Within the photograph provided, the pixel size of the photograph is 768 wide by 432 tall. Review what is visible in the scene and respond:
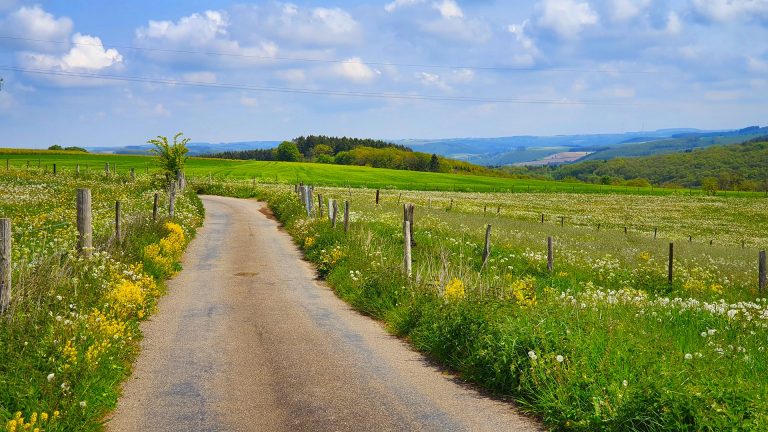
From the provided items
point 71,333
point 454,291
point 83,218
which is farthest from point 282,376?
point 83,218

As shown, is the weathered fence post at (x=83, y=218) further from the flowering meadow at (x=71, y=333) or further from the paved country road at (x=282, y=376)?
the paved country road at (x=282, y=376)

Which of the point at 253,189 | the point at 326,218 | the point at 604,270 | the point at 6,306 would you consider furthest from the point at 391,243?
the point at 253,189

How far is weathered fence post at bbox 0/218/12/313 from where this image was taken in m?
8.73

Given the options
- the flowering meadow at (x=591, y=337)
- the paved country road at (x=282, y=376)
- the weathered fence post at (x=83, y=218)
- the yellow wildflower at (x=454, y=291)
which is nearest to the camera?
the flowering meadow at (x=591, y=337)

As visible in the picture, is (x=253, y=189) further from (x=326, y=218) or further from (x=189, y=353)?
(x=189, y=353)

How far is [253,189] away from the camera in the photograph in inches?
2319

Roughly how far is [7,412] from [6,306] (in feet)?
9.75

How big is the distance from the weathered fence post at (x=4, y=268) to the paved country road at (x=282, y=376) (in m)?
2.04

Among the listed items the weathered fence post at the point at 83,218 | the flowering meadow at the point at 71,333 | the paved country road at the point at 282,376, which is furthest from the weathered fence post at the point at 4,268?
the weathered fence post at the point at 83,218

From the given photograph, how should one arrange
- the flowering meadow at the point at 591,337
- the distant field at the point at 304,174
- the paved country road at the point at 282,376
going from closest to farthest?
the flowering meadow at the point at 591,337, the paved country road at the point at 282,376, the distant field at the point at 304,174

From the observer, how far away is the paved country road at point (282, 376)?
7.03 meters

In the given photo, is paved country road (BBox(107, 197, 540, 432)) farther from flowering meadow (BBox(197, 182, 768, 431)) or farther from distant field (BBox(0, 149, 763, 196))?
distant field (BBox(0, 149, 763, 196))

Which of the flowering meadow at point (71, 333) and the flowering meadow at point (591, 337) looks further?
the flowering meadow at point (71, 333)

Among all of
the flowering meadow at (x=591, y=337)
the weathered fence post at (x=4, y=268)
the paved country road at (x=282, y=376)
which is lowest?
the paved country road at (x=282, y=376)
